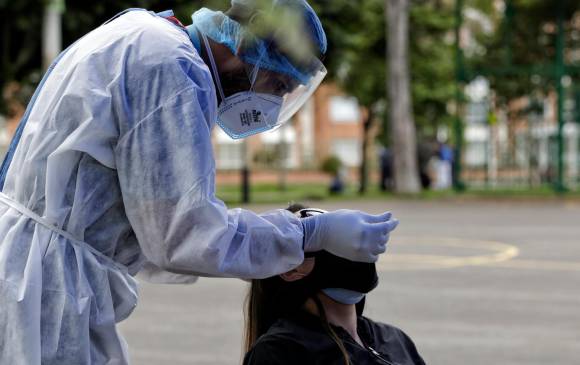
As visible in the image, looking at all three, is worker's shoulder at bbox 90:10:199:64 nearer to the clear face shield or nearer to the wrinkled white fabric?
the wrinkled white fabric

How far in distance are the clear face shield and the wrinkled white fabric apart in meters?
0.23

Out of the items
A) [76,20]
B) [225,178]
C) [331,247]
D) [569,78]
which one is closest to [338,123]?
[225,178]

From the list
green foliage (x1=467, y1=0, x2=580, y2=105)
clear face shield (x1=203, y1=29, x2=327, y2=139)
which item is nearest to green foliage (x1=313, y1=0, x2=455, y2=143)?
green foliage (x1=467, y1=0, x2=580, y2=105)

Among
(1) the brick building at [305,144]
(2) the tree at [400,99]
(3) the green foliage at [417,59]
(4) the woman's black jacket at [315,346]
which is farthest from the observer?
(1) the brick building at [305,144]

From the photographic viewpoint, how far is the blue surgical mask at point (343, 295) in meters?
3.91

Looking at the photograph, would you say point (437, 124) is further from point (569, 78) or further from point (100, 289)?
point (100, 289)

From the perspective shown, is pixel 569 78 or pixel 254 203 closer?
pixel 254 203

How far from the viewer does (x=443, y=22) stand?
36.0 meters

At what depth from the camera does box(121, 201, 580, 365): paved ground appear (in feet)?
27.3

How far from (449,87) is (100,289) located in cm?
3480

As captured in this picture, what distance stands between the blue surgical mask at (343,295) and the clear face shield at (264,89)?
596mm

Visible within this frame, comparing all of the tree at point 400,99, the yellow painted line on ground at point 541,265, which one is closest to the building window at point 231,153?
the tree at point 400,99

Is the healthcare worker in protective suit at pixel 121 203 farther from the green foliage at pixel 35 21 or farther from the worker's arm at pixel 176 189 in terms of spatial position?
the green foliage at pixel 35 21

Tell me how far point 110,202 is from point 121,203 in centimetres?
4
